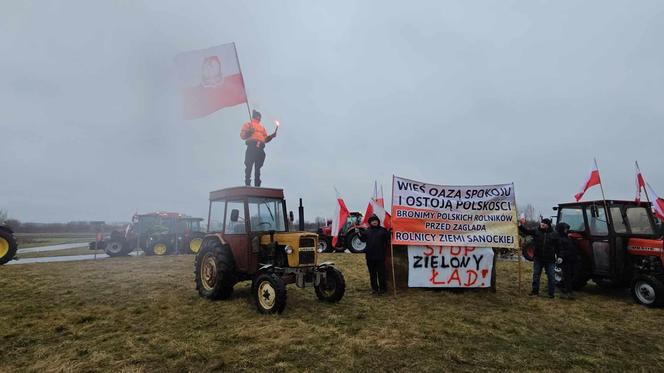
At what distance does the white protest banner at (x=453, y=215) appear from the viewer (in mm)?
7938

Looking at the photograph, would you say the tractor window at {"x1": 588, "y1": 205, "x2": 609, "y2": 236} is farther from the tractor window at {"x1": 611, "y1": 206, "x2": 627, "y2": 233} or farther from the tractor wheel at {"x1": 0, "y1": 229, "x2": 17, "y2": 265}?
the tractor wheel at {"x1": 0, "y1": 229, "x2": 17, "y2": 265}

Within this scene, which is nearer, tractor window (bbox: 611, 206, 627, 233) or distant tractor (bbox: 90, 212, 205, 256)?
tractor window (bbox: 611, 206, 627, 233)

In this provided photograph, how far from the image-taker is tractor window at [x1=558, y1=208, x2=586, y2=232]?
→ 8.52 m

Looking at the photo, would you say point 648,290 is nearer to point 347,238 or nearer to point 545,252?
point 545,252

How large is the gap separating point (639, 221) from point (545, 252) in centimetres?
214

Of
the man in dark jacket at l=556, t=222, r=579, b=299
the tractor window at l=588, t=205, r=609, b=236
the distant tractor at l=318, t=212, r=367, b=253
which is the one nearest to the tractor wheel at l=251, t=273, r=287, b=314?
the man in dark jacket at l=556, t=222, r=579, b=299

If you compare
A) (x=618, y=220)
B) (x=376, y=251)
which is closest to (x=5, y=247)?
(x=376, y=251)

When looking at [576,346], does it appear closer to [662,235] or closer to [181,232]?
[662,235]

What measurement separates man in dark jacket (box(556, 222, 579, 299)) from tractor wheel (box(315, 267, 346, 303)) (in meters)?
4.75

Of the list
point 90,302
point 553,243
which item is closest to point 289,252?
point 90,302

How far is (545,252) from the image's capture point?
7.85 meters

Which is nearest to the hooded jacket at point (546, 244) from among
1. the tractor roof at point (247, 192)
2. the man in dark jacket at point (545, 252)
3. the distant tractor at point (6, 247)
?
the man in dark jacket at point (545, 252)

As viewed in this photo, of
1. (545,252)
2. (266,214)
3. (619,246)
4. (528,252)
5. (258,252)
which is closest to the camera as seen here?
(258,252)

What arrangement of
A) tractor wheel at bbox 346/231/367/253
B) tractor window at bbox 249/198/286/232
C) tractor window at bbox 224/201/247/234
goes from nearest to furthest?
tractor window at bbox 224/201/247/234 → tractor window at bbox 249/198/286/232 → tractor wheel at bbox 346/231/367/253
